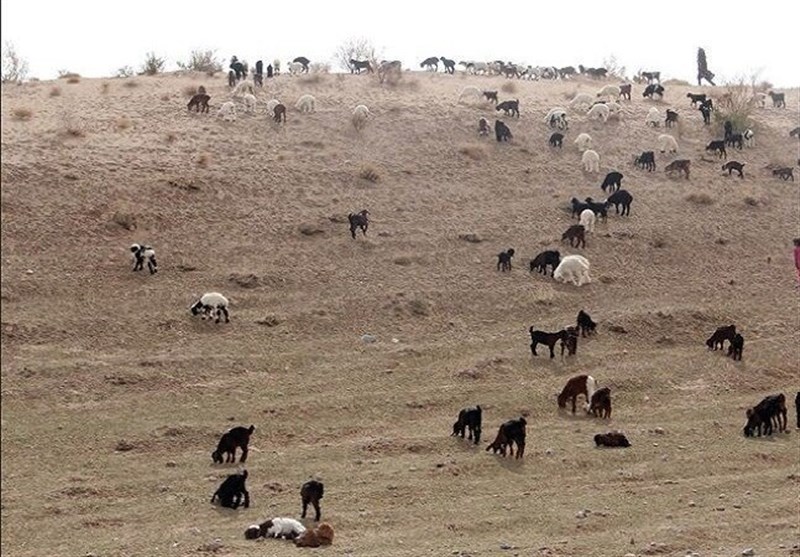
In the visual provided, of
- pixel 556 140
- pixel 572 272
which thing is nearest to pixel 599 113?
pixel 556 140

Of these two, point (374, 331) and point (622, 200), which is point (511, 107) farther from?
point (374, 331)

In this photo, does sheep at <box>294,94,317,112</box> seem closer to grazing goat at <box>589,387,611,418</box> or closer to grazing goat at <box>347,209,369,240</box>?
grazing goat at <box>347,209,369,240</box>

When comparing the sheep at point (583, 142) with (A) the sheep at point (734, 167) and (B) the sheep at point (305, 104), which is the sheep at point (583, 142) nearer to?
(A) the sheep at point (734, 167)

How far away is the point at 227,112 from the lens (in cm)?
4041

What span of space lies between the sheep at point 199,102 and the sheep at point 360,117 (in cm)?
635

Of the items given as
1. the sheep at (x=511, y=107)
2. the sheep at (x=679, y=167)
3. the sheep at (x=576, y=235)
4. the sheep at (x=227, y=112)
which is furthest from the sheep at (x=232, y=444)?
the sheep at (x=511, y=107)

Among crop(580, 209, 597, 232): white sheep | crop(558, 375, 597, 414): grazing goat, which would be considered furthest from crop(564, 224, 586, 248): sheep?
crop(558, 375, 597, 414): grazing goat

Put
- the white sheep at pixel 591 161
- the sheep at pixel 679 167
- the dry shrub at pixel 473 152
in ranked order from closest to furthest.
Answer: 1. the white sheep at pixel 591 161
2. the dry shrub at pixel 473 152
3. the sheep at pixel 679 167

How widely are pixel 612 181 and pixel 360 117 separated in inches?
450

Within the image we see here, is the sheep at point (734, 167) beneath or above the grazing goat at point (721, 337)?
above

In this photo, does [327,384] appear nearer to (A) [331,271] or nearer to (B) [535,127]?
(A) [331,271]

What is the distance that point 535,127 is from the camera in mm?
44312

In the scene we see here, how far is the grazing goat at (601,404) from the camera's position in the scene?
68.2ft

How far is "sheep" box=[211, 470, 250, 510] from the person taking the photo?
1512 cm
